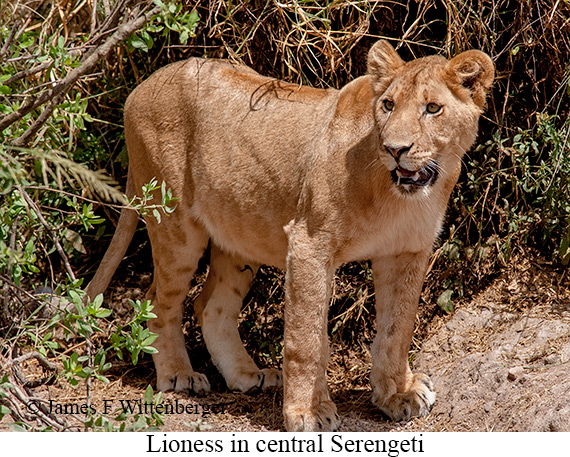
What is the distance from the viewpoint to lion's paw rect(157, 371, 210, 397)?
4.62 meters

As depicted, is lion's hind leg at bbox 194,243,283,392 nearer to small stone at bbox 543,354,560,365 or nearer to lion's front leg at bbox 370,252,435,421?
lion's front leg at bbox 370,252,435,421

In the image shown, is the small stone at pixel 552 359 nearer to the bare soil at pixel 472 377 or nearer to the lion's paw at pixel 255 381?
the bare soil at pixel 472 377

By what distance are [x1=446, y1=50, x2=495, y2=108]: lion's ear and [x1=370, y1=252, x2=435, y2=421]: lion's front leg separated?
0.89 meters

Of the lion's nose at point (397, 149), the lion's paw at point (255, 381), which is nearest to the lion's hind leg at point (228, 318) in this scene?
the lion's paw at point (255, 381)

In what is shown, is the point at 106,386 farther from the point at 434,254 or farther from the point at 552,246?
the point at 552,246

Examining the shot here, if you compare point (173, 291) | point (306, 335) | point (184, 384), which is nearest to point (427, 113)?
point (306, 335)

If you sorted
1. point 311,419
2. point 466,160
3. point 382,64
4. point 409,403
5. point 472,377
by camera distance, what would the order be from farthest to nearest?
point 466,160, point 472,377, point 409,403, point 311,419, point 382,64

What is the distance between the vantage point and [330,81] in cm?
508

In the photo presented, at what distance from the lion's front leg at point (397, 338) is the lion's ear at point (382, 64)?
85cm

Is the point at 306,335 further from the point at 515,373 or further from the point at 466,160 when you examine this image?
the point at 466,160

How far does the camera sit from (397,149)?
11.2 feet

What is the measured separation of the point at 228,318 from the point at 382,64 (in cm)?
183

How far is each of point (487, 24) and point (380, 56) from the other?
4.40ft

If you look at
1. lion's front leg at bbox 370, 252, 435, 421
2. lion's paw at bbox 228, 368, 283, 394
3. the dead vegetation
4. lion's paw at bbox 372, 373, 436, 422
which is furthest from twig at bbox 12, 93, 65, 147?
lion's paw at bbox 372, 373, 436, 422
